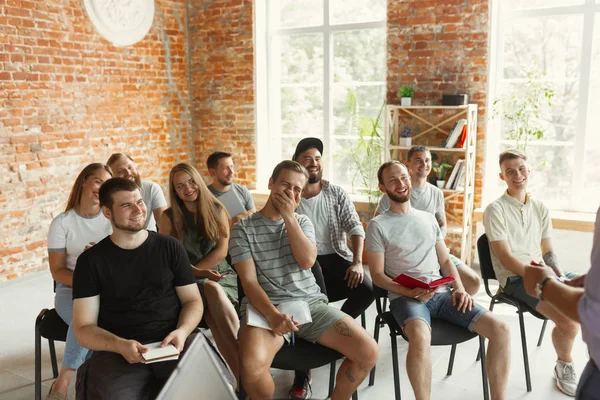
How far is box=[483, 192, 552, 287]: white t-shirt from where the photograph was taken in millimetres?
3244

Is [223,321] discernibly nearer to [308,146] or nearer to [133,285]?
[133,285]

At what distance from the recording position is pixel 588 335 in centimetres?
149

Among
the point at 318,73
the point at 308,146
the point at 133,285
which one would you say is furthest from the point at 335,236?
the point at 318,73

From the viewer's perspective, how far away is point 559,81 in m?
5.10

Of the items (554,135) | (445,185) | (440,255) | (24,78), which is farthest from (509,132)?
(24,78)

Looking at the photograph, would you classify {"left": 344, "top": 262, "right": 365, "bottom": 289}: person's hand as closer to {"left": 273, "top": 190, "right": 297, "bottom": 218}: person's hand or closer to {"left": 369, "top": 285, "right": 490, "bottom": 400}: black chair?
{"left": 369, "top": 285, "right": 490, "bottom": 400}: black chair

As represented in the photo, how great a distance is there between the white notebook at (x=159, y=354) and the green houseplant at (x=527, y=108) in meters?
3.94

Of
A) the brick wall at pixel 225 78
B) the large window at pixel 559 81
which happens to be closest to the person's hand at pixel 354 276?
the large window at pixel 559 81

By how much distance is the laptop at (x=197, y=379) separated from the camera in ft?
4.77

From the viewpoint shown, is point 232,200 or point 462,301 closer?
point 462,301

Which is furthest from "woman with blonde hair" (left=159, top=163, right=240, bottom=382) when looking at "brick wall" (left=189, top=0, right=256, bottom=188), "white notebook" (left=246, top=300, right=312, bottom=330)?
"brick wall" (left=189, top=0, right=256, bottom=188)

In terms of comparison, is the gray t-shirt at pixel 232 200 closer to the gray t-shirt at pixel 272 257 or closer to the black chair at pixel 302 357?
the gray t-shirt at pixel 272 257

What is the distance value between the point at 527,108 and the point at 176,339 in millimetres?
4174

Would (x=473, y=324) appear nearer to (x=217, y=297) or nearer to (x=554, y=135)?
(x=217, y=297)
